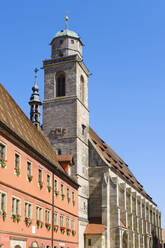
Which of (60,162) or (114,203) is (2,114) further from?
(114,203)

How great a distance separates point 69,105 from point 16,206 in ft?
98.5

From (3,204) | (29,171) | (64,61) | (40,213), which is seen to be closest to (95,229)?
(40,213)

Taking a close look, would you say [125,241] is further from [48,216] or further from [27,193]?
[27,193]

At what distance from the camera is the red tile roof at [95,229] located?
5162cm

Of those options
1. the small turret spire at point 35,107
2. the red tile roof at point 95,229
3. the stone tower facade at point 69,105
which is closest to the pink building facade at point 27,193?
the red tile roof at point 95,229

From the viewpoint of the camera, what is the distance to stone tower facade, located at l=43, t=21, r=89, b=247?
173 feet

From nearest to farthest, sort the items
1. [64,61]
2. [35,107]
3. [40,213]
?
1. [40,213]
2. [35,107]
3. [64,61]

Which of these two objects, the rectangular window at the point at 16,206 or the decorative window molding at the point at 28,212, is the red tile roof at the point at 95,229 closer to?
the decorative window molding at the point at 28,212

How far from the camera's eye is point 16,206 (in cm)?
2586

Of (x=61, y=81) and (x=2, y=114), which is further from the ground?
(x=61, y=81)

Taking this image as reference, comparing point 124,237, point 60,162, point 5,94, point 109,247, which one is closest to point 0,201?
point 5,94

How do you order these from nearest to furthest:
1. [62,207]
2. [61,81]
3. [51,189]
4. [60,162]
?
[51,189]
[62,207]
[60,162]
[61,81]

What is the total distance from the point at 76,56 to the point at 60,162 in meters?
19.5

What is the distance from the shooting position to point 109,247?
53438mm
